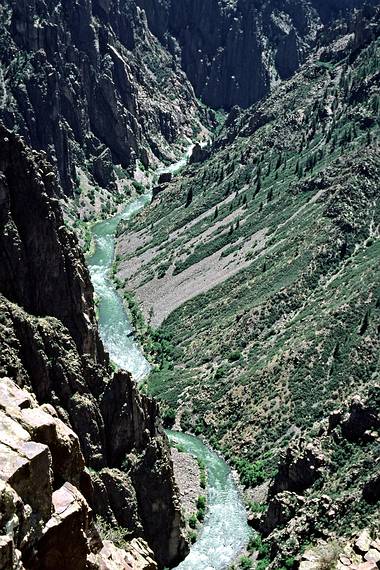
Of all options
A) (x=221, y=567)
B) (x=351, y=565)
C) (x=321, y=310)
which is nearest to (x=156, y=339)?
(x=321, y=310)

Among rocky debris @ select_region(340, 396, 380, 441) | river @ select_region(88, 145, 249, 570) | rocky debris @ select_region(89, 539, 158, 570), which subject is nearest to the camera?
rocky debris @ select_region(89, 539, 158, 570)

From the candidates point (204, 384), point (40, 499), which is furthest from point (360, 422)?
point (40, 499)

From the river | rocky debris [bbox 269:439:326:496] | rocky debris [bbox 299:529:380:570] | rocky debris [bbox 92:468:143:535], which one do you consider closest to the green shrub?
the river

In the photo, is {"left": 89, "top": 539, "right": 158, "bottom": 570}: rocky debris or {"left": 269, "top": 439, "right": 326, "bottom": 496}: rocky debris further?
{"left": 269, "top": 439, "right": 326, "bottom": 496}: rocky debris

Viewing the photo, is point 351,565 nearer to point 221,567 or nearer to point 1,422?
point 1,422

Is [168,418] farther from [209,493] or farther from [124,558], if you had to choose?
[124,558]

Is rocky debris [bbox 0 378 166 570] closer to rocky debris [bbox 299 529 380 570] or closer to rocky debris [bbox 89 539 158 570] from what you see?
rocky debris [bbox 89 539 158 570]

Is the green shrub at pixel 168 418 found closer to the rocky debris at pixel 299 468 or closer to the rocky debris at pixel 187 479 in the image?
the rocky debris at pixel 187 479
